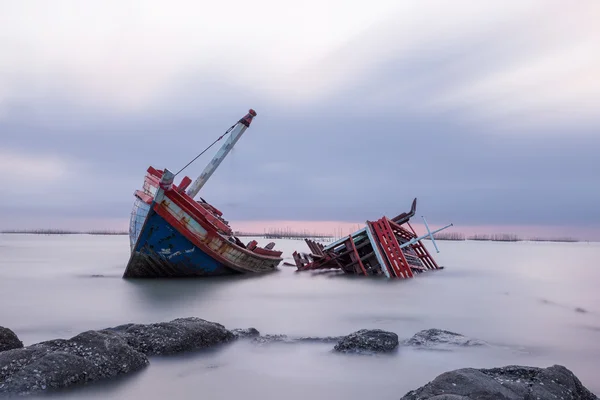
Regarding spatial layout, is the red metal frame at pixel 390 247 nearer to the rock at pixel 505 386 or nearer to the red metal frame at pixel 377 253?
the red metal frame at pixel 377 253

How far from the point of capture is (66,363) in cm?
564

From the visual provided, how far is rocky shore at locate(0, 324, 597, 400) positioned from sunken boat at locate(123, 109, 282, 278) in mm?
8501

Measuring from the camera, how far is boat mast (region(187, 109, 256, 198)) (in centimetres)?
2266

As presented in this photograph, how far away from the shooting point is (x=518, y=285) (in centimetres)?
2194

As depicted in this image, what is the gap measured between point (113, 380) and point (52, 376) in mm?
696

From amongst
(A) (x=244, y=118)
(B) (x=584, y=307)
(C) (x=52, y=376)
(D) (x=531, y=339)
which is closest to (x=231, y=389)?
(C) (x=52, y=376)

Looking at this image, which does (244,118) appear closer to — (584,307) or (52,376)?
(584,307)

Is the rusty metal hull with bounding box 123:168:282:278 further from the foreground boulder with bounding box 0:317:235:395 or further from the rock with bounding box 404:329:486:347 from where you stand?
the rock with bounding box 404:329:486:347

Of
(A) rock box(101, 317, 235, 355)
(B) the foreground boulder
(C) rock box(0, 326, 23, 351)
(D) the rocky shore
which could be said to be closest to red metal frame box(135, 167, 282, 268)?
(D) the rocky shore

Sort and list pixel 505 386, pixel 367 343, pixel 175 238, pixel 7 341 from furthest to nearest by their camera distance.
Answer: pixel 175 238 < pixel 367 343 < pixel 7 341 < pixel 505 386

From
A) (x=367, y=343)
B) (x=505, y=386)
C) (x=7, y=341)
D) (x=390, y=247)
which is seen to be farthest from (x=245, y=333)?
(x=390, y=247)

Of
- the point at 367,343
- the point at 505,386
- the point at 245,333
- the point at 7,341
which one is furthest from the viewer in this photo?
the point at 245,333

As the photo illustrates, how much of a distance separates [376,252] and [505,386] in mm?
16252

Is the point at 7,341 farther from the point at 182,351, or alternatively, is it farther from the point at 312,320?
the point at 312,320
